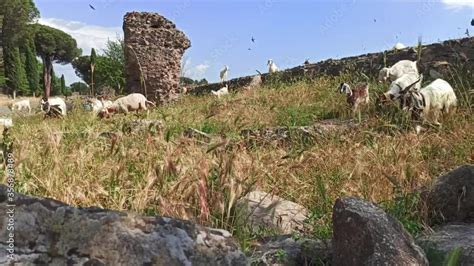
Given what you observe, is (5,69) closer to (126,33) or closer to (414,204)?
(126,33)

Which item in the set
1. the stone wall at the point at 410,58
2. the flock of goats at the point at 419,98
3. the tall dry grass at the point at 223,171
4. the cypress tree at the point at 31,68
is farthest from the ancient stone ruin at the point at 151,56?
the cypress tree at the point at 31,68

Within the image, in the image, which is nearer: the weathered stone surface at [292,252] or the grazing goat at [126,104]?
the weathered stone surface at [292,252]

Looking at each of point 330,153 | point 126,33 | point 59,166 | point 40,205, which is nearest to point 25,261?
point 40,205

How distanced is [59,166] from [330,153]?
217 cm

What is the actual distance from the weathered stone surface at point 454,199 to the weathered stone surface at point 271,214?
79 cm

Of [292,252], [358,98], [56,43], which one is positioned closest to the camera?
[292,252]

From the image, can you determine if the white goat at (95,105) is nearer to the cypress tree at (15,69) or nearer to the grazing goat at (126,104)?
the grazing goat at (126,104)

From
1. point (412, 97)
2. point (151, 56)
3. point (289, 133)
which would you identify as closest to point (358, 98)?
point (412, 97)

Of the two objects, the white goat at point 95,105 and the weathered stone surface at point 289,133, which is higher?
the white goat at point 95,105

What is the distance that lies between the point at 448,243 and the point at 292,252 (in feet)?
2.68

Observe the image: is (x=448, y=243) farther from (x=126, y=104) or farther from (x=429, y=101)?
(x=126, y=104)

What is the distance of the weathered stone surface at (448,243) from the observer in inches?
89.2

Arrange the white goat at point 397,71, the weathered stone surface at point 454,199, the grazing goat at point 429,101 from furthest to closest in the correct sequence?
the white goat at point 397,71 < the grazing goat at point 429,101 < the weathered stone surface at point 454,199

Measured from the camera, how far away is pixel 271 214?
2.81m
